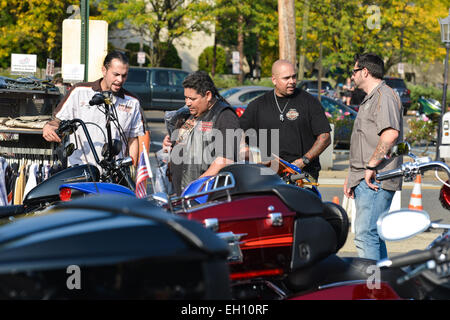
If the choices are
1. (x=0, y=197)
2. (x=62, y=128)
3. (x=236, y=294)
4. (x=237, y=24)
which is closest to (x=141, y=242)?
(x=236, y=294)

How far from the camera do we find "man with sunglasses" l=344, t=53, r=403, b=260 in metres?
5.20

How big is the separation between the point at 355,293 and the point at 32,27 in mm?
33931

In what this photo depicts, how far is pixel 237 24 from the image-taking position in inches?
1603

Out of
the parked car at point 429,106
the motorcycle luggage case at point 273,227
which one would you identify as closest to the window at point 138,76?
the parked car at point 429,106

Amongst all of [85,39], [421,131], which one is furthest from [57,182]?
[421,131]

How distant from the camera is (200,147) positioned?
195 inches

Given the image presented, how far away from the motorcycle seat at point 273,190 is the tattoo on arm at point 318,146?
11.0 feet

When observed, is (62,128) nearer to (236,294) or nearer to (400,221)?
(236,294)

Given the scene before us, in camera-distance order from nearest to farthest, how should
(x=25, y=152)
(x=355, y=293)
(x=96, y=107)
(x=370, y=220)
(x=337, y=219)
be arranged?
1. (x=355, y=293)
2. (x=337, y=219)
3. (x=370, y=220)
4. (x=96, y=107)
5. (x=25, y=152)

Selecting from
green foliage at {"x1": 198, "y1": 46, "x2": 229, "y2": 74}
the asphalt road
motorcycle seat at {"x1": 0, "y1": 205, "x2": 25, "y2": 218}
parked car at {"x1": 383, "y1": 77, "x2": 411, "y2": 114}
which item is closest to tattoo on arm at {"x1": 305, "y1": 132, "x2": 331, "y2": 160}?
the asphalt road

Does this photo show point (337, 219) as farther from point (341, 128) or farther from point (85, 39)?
point (341, 128)

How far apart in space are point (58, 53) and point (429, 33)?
849 inches

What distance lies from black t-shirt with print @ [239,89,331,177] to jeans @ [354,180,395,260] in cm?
105

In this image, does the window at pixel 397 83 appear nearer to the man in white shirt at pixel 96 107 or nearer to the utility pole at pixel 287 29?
the utility pole at pixel 287 29
